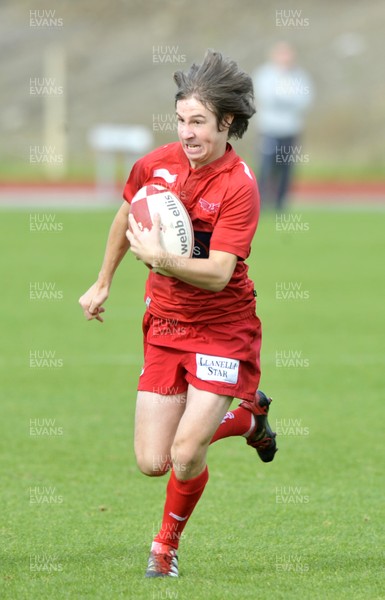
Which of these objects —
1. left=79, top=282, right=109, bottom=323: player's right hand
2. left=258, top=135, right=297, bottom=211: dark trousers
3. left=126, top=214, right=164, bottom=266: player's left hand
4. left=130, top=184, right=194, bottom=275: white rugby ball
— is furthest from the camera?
left=258, top=135, right=297, bottom=211: dark trousers

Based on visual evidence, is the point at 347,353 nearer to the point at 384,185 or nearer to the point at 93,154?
the point at 384,185

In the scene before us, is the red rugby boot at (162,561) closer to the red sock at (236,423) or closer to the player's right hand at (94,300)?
the red sock at (236,423)

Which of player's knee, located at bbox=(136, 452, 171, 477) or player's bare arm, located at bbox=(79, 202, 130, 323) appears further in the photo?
player's bare arm, located at bbox=(79, 202, 130, 323)

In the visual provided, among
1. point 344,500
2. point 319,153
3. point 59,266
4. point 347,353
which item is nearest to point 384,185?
point 319,153

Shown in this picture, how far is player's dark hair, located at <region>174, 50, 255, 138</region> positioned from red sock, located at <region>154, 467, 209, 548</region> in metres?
1.50

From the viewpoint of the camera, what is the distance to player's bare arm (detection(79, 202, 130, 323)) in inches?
211

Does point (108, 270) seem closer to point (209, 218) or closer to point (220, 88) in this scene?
point (209, 218)

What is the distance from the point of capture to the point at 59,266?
16.3 meters

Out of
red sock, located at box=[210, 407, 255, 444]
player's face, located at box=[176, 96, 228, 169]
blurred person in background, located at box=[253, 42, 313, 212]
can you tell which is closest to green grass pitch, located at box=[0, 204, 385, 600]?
red sock, located at box=[210, 407, 255, 444]

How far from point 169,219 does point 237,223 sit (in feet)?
0.94

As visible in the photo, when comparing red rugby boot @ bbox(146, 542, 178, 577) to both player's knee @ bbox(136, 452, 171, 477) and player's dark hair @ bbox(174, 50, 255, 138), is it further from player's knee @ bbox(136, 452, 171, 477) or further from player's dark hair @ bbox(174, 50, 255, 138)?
player's dark hair @ bbox(174, 50, 255, 138)

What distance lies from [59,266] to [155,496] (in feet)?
33.3

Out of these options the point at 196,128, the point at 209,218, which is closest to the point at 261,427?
the point at 209,218

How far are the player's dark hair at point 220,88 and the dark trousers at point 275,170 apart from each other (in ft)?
54.2
